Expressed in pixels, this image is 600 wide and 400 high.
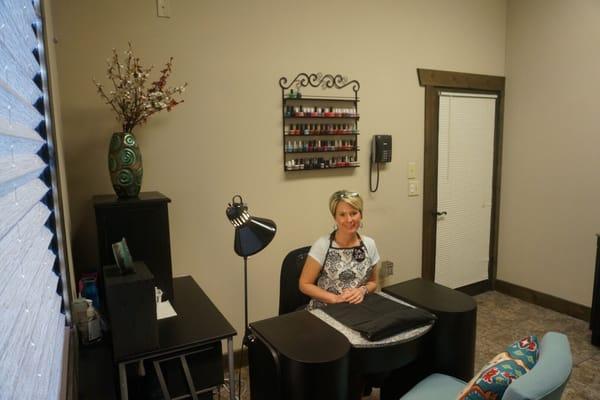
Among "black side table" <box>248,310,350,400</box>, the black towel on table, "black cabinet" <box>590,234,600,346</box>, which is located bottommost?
"black cabinet" <box>590,234,600,346</box>

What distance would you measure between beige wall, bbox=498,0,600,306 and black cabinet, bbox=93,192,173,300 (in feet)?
10.6

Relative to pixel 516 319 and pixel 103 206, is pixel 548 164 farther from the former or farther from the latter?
pixel 103 206

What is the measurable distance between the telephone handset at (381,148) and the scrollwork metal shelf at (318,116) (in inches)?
6.2

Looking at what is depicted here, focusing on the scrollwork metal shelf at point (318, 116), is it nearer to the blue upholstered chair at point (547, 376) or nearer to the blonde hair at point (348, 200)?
the blonde hair at point (348, 200)

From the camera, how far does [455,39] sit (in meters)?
3.48

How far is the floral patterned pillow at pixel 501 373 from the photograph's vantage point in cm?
125

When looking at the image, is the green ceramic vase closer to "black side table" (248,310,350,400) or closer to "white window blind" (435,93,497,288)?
"black side table" (248,310,350,400)

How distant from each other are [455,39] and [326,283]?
8.33ft

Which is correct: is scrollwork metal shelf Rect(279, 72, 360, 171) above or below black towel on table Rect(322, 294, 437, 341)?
above

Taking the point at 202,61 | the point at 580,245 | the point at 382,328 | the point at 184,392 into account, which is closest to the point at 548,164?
the point at 580,245

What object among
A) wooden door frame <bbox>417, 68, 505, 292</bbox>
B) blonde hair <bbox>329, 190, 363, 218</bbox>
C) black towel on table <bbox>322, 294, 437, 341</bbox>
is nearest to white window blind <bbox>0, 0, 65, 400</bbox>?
black towel on table <bbox>322, 294, 437, 341</bbox>

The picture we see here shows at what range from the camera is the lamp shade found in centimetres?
178

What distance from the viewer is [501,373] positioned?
127 centimetres

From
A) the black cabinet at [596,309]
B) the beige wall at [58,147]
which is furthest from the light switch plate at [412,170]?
the beige wall at [58,147]
